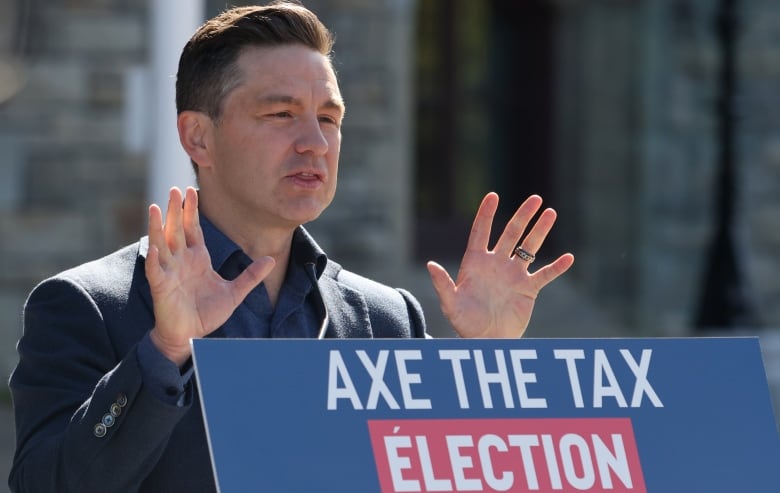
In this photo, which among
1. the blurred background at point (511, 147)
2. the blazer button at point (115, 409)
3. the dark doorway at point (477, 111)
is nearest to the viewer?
the blazer button at point (115, 409)

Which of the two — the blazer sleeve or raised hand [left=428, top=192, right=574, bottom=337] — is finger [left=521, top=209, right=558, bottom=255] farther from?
the blazer sleeve

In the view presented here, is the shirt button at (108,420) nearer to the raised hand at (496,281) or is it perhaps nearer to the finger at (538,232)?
the raised hand at (496,281)

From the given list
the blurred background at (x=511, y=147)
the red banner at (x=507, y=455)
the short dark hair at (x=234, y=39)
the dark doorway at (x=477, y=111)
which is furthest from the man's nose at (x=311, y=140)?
the dark doorway at (x=477, y=111)

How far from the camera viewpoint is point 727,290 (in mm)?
10367

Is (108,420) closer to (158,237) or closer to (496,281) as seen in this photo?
(158,237)

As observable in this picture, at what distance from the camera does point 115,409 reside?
241 cm

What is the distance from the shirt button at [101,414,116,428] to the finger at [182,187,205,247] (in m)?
0.32

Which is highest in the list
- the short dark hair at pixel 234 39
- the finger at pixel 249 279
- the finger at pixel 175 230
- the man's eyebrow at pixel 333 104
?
the short dark hair at pixel 234 39

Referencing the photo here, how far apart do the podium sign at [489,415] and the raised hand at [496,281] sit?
361 millimetres

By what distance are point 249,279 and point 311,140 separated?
32cm

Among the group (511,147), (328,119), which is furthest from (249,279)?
(511,147)

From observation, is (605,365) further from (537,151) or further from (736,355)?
(537,151)

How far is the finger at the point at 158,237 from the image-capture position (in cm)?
244

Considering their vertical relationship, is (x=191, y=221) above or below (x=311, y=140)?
below
